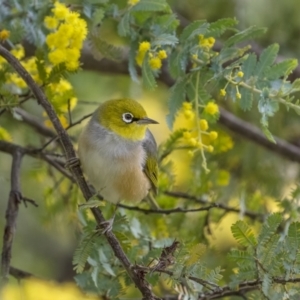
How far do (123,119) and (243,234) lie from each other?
0.81 meters

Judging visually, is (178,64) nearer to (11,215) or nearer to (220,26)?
(220,26)

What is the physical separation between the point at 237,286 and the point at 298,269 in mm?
203

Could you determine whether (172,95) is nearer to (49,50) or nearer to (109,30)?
(49,50)

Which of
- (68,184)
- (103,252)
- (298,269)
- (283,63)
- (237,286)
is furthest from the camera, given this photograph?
(68,184)

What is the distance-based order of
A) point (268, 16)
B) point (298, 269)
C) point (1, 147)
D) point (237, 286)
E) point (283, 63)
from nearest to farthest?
point (298, 269) < point (237, 286) < point (283, 63) < point (1, 147) < point (268, 16)

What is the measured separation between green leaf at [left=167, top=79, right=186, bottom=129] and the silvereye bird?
135mm

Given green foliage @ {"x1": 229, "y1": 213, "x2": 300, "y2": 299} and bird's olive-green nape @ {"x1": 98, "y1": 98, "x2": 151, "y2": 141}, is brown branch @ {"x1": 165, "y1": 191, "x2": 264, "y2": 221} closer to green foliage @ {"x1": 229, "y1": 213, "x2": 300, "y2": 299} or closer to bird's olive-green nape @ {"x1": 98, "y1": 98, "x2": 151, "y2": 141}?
bird's olive-green nape @ {"x1": 98, "y1": 98, "x2": 151, "y2": 141}

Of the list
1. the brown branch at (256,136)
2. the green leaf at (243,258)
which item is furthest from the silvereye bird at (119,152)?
the brown branch at (256,136)

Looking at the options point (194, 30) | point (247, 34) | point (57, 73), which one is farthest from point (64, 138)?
point (247, 34)

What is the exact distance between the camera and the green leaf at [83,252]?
2051 mm

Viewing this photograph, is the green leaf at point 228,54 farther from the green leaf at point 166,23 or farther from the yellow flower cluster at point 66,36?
the yellow flower cluster at point 66,36

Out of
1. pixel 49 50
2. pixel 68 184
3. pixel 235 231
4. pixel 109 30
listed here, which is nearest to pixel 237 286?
pixel 235 231

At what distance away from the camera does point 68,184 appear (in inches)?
128

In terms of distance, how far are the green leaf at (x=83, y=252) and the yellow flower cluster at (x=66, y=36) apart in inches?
22.3
